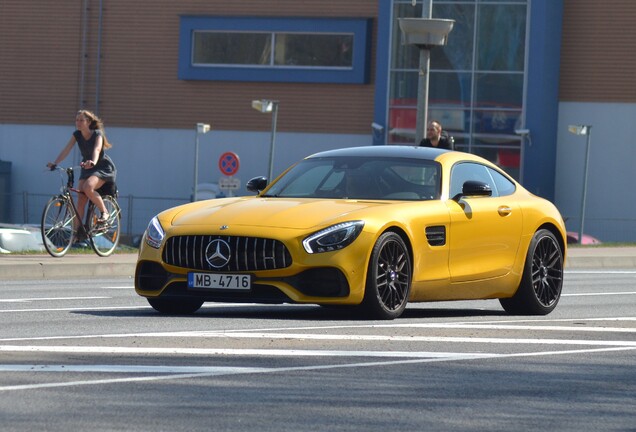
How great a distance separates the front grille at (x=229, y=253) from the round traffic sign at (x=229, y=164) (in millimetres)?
33355

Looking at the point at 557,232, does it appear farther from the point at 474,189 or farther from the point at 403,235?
the point at 403,235

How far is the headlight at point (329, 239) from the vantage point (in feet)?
36.6

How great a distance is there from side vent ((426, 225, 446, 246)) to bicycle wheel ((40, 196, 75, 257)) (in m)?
8.18

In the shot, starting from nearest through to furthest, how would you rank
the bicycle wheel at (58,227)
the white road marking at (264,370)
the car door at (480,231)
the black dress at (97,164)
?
the white road marking at (264,370)
the car door at (480,231)
the bicycle wheel at (58,227)
the black dress at (97,164)

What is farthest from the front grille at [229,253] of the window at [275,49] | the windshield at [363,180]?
the window at [275,49]

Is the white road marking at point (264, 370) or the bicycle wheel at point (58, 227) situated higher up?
the white road marking at point (264, 370)

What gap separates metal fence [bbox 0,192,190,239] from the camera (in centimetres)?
4566

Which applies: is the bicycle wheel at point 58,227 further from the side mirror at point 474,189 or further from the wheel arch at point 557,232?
the side mirror at point 474,189

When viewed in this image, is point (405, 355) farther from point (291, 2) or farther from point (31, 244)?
point (291, 2)

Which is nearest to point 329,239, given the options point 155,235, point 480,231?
point 155,235

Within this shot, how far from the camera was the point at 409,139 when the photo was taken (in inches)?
1881

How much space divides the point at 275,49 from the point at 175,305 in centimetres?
3825

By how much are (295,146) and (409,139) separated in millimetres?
3986

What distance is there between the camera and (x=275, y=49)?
49.8 m
